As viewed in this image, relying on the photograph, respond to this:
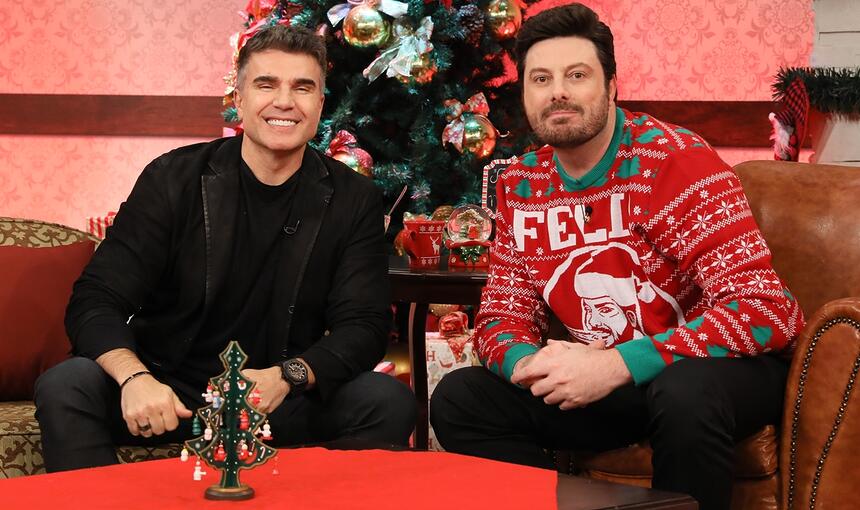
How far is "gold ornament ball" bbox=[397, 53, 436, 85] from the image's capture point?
4.09m

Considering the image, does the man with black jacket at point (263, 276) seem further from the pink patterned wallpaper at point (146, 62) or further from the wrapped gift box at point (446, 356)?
the pink patterned wallpaper at point (146, 62)

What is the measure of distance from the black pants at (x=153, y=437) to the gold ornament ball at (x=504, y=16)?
2.12 meters

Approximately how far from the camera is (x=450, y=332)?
400 centimetres

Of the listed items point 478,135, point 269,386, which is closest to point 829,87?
point 478,135

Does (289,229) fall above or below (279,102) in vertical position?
below

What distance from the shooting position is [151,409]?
2.20 m

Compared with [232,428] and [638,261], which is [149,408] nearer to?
[232,428]

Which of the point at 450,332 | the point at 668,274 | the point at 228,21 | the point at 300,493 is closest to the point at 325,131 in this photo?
the point at 450,332

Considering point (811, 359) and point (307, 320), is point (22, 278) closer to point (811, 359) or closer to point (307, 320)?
point (307, 320)

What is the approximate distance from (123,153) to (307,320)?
11.8 feet

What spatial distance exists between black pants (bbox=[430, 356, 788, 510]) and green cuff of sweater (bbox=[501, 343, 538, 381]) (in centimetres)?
5

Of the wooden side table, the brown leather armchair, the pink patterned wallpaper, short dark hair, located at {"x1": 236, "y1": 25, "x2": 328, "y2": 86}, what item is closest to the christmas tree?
the pink patterned wallpaper

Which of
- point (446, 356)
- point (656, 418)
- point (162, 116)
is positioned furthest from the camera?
point (162, 116)

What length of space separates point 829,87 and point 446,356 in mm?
1563
